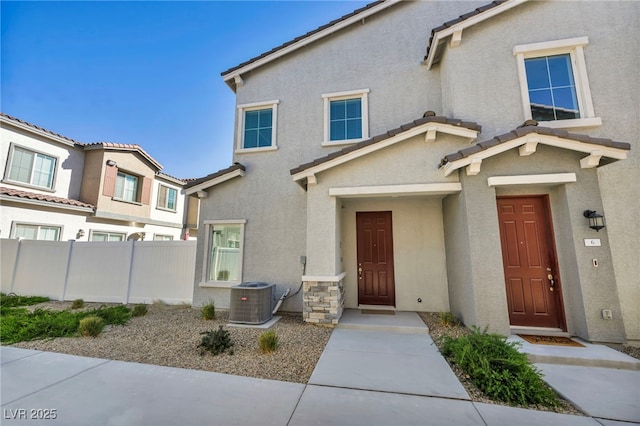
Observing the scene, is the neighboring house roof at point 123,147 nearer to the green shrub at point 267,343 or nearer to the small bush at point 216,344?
the small bush at point 216,344

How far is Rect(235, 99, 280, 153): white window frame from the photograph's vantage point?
27.4ft

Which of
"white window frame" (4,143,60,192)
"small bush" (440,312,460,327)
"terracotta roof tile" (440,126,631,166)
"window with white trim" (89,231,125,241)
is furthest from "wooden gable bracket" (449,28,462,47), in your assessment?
"white window frame" (4,143,60,192)

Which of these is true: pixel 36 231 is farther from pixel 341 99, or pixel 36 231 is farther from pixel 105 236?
pixel 341 99

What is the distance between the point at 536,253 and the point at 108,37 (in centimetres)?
1500

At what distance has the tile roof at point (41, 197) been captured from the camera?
32.9 ft

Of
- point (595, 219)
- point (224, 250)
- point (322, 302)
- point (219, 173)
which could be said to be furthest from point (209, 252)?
point (595, 219)

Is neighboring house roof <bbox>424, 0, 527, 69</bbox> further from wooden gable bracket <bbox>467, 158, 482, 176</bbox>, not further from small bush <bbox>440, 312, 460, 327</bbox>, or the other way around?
small bush <bbox>440, 312, 460, 327</bbox>

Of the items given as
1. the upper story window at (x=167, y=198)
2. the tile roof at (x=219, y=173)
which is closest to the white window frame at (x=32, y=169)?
the upper story window at (x=167, y=198)

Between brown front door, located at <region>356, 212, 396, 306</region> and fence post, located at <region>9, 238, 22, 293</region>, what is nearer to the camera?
brown front door, located at <region>356, 212, 396, 306</region>

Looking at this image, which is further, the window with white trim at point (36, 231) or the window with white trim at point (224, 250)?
the window with white trim at point (36, 231)

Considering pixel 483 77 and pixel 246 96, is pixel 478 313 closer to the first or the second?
pixel 483 77

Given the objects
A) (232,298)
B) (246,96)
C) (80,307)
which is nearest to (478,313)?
(232,298)

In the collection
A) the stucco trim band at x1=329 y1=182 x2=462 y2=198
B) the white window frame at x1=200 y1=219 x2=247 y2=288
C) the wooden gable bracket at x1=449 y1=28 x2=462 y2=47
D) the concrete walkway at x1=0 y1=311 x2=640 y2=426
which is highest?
the wooden gable bracket at x1=449 y1=28 x2=462 y2=47

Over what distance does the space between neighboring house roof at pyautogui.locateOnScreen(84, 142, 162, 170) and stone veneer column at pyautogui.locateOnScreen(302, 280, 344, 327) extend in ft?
47.4
